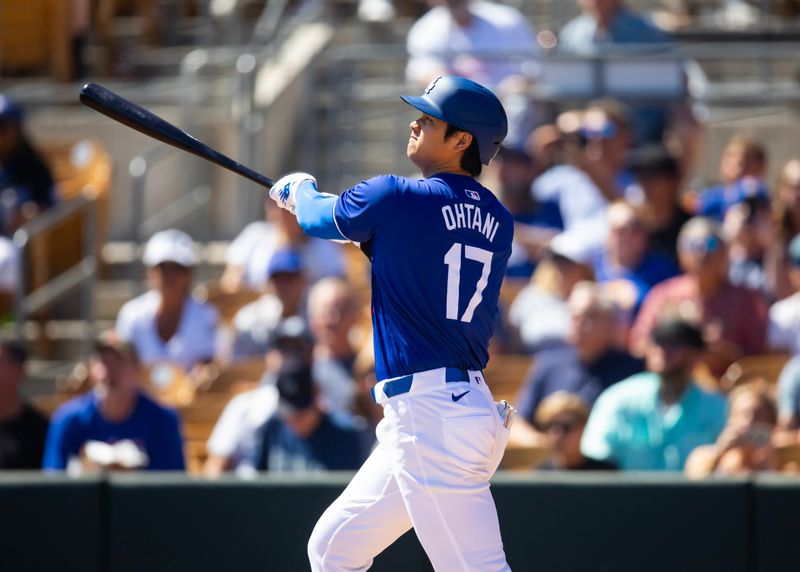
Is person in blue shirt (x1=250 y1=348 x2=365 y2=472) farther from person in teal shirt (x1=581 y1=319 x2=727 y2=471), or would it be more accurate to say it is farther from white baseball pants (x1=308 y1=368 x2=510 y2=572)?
white baseball pants (x1=308 y1=368 x2=510 y2=572)

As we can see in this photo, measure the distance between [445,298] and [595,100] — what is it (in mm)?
5190

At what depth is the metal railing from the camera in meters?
8.83

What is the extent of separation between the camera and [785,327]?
7934mm

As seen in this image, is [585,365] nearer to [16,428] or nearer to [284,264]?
[284,264]

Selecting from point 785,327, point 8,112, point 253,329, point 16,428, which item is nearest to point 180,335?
point 253,329

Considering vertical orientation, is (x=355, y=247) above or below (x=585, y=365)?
above

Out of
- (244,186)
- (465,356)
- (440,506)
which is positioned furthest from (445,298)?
(244,186)

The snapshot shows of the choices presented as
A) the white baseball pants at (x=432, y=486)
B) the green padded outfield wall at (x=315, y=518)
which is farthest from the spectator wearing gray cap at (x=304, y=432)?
the white baseball pants at (x=432, y=486)

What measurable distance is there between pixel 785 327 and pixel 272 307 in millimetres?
2745

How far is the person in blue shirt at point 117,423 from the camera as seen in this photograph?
7.25 m

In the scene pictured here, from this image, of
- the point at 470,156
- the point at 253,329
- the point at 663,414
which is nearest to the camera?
the point at 470,156

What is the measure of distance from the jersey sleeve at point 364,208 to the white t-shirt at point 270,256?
4.02m

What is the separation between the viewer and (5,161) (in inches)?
377

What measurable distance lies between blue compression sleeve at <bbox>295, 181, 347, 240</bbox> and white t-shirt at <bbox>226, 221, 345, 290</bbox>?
3.85m
